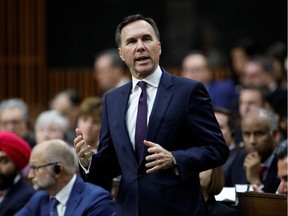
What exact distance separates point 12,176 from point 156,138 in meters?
2.71

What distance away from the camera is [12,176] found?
7562 mm

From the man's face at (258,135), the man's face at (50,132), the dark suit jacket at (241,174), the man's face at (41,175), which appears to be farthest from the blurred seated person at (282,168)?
the man's face at (50,132)

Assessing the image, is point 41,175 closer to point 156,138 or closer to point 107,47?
point 156,138

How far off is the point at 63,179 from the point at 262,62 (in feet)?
13.3

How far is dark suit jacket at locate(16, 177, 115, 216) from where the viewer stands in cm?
632

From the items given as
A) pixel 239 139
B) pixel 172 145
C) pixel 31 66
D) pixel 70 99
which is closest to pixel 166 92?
pixel 172 145

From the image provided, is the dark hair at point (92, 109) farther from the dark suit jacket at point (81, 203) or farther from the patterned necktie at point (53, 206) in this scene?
the patterned necktie at point (53, 206)

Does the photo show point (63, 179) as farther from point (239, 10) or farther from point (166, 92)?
point (239, 10)

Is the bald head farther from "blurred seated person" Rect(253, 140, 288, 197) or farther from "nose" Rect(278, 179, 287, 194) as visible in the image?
"nose" Rect(278, 179, 287, 194)

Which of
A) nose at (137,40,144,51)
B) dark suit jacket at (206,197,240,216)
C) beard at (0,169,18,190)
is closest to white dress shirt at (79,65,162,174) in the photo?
nose at (137,40,144,51)

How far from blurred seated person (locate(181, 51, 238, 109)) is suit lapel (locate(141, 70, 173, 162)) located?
5.07 m

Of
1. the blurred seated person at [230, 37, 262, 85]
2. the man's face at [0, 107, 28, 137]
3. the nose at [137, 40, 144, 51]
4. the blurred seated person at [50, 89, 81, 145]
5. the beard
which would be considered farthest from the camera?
the blurred seated person at [50, 89, 81, 145]

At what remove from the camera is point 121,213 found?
5250mm

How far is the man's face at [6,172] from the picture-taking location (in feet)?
24.7
